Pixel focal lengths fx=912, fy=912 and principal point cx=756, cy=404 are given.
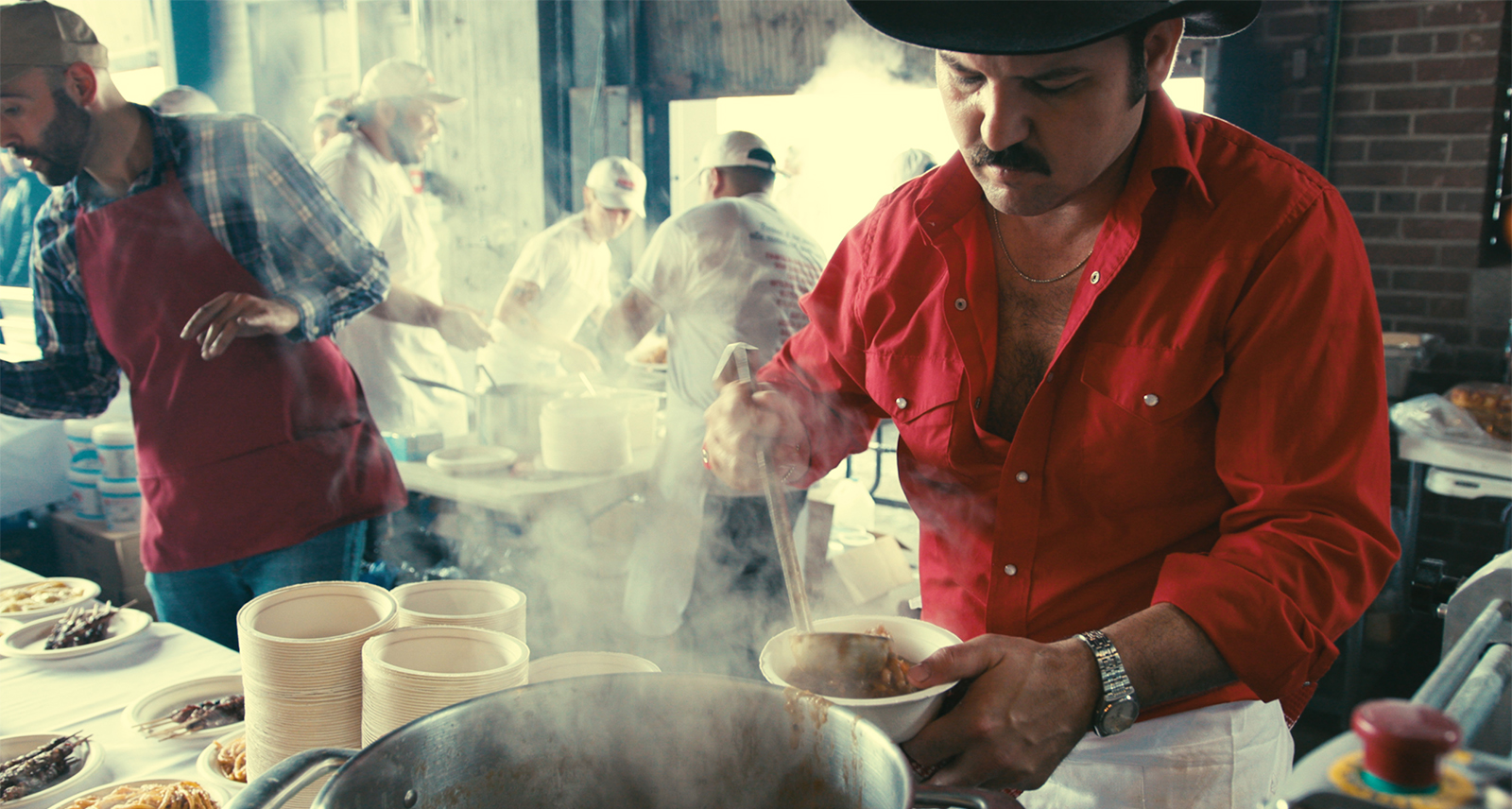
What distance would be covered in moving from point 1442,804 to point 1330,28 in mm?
5248

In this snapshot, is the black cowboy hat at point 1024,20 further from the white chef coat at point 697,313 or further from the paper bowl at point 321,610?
the white chef coat at point 697,313

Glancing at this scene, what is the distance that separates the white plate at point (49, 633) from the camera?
198cm

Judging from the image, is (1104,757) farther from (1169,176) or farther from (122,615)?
→ (122,615)

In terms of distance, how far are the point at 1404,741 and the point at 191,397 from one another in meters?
2.60

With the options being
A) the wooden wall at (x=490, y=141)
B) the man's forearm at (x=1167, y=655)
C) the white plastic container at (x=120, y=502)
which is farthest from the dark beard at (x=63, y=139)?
the wooden wall at (x=490, y=141)

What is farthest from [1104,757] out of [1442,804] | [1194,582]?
[1442,804]

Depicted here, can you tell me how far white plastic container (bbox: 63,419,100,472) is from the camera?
4684mm

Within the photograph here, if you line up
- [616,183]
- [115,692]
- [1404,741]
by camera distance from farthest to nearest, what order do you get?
[616,183]
[115,692]
[1404,741]

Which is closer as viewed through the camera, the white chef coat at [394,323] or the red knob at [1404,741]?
the red knob at [1404,741]

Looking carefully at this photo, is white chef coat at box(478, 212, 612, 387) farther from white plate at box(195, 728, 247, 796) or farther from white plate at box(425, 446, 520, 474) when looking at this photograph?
white plate at box(195, 728, 247, 796)

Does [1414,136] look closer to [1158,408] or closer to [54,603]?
[1158,408]

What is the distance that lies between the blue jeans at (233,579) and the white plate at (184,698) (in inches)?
22.7

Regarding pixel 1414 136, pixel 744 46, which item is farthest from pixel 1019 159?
pixel 744 46

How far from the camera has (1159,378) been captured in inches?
52.4
